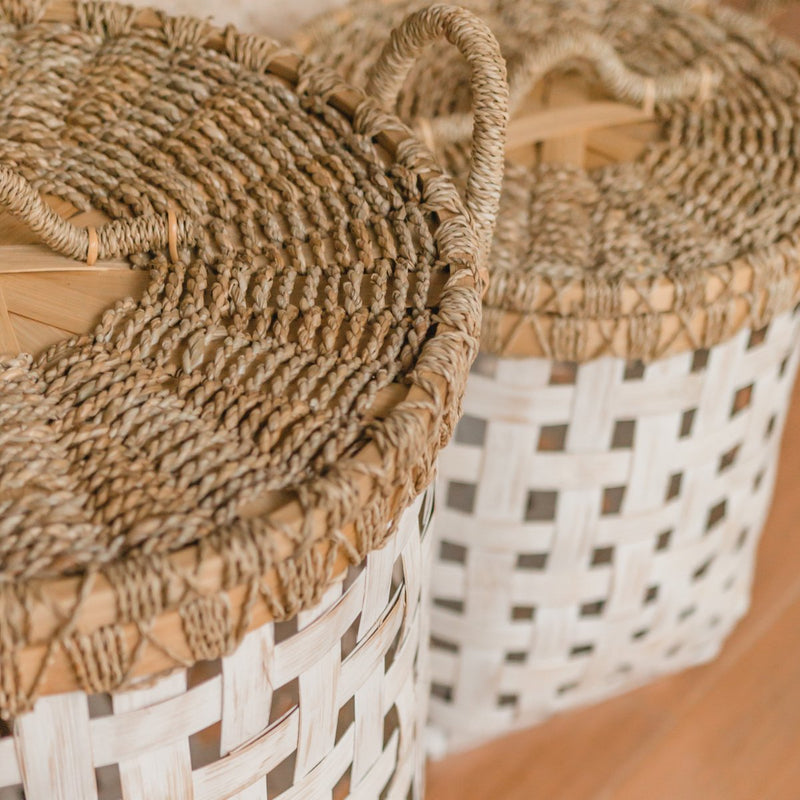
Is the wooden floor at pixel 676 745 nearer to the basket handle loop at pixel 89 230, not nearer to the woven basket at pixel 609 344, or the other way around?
the woven basket at pixel 609 344

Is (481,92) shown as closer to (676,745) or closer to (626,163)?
(626,163)

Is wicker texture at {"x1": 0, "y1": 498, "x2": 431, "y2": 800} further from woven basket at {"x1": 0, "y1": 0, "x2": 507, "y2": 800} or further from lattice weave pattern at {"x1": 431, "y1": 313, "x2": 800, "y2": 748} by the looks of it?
lattice weave pattern at {"x1": 431, "y1": 313, "x2": 800, "y2": 748}

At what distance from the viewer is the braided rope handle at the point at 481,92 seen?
21.0 inches

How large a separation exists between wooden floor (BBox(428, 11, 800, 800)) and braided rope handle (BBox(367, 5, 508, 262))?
1.84 feet

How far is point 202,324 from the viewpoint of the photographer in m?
0.49

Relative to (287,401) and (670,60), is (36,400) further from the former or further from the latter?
(670,60)

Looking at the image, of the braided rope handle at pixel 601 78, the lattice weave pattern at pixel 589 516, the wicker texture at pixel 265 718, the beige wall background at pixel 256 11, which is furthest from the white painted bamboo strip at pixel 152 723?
the beige wall background at pixel 256 11

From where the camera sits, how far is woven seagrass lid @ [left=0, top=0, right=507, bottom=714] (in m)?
0.37

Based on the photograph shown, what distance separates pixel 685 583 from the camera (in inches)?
33.7

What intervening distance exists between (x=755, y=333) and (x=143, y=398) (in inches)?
18.6

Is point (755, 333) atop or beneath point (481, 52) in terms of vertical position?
beneath

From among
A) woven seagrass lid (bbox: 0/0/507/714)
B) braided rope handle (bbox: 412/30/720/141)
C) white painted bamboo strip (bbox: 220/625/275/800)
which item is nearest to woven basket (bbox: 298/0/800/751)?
braided rope handle (bbox: 412/30/720/141)

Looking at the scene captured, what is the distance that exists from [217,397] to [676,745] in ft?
2.23

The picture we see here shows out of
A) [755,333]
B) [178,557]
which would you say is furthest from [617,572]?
[178,557]
